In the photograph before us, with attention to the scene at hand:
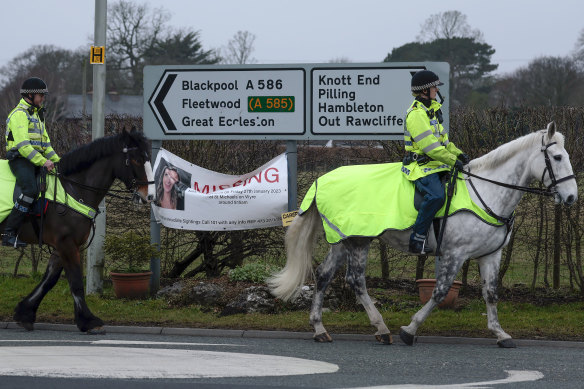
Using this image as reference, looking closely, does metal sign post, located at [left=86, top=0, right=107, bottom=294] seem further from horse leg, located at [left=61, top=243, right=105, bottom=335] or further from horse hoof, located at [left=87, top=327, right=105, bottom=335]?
horse hoof, located at [left=87, top=327, right=105, bottom=335]

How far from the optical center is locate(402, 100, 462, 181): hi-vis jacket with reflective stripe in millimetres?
9562

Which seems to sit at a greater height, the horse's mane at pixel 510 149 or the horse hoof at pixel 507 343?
the horse's mane at pixel 510 149

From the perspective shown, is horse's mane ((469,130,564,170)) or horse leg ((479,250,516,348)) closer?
horse's mane ((469,130,564,170))

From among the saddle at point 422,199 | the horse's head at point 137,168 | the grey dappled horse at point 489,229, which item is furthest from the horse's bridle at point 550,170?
the horse's head at point 137,168

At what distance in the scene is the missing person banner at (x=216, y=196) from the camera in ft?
41.4

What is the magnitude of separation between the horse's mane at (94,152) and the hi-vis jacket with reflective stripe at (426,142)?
3199 millimetres

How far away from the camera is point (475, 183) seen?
9.84 m

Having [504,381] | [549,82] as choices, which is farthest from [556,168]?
[549,82]

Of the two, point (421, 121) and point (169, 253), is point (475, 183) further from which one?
point (169, 253)

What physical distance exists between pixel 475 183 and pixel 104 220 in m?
5.84

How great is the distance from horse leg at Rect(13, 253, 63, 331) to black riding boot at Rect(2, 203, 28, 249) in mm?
591

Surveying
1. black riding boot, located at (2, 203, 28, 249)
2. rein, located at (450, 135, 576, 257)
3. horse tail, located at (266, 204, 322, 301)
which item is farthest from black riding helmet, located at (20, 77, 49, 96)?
rein, located at (450, 135, 576, 257)

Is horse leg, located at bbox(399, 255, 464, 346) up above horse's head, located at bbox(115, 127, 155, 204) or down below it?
below

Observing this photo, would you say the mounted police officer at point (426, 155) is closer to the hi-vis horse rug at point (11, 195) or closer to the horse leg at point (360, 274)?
the horse leg at point (360, 274)
